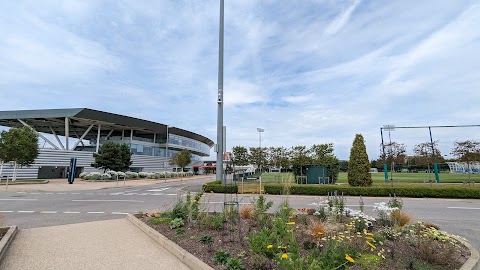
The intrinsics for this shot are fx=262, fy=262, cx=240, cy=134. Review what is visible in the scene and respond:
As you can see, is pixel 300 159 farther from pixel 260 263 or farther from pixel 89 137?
pixel 89 137

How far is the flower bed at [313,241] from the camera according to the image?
151 inches

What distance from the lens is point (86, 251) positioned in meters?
4.94

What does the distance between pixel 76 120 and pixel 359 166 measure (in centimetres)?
4820

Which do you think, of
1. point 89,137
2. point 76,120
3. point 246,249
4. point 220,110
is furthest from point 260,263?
point 89,137

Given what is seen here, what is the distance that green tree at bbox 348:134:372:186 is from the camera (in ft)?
59.9

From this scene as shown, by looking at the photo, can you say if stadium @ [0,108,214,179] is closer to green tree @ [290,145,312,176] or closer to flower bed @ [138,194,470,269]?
green tree @ [290,145,312,176]

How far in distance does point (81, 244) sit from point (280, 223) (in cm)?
409

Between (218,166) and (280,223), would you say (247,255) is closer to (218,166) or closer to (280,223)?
(280,223)

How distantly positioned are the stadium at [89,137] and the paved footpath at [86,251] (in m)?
40.1

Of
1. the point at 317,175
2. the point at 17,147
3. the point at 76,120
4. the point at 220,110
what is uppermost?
the point at 76,120

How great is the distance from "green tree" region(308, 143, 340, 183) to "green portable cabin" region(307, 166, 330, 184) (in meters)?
0.67

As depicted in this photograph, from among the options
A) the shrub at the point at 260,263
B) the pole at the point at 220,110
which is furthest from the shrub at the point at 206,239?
the pole at the point at 220,110

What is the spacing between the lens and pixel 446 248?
478cm

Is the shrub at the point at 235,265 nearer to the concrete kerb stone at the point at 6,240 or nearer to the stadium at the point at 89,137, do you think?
the concrete kerb stone at the point at 6,240
